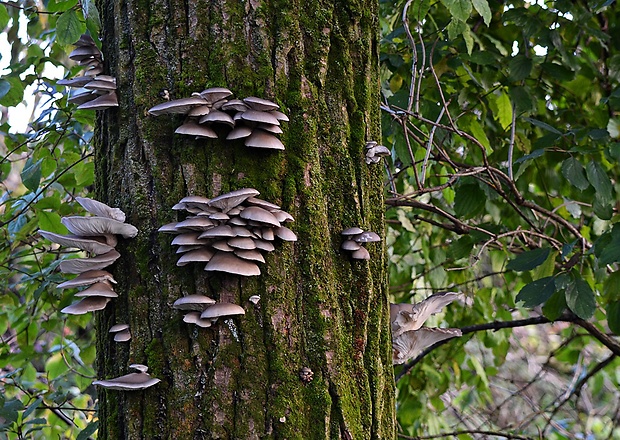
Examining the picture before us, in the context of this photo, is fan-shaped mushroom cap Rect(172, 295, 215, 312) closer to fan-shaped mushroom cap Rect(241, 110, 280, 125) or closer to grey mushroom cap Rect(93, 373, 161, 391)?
grey mushroom cap Rect(93, 373, 161, 391)

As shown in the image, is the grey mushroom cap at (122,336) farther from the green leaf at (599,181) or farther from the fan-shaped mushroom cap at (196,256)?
the green leaf at (599,181)

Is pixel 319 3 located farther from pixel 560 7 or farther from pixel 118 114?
pixel 560 7

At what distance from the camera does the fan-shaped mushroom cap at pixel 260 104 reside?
1.52 metres

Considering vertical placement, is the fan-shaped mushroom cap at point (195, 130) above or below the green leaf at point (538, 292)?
above

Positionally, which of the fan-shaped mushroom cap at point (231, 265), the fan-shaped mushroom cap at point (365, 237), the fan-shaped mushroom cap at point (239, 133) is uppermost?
the fan-shaped mushroom cap at point (239, 133)

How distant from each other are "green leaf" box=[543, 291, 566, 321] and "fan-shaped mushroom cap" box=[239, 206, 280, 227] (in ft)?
5.88

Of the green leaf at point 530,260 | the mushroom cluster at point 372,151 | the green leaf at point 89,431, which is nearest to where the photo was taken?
the mushroom cluster at point 372,151

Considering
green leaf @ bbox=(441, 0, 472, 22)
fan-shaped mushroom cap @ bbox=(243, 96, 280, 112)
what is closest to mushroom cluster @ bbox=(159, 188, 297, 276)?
fan-shaped mushroom cap @ bbox=(243, 96, 280, 112)

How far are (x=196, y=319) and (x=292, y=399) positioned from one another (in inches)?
13.1

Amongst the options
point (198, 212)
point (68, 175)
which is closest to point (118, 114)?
point (198, 212)

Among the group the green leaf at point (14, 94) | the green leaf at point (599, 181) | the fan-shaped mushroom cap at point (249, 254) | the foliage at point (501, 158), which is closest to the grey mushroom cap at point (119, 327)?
the fan-shaped mushroom cap at point (249, 254)

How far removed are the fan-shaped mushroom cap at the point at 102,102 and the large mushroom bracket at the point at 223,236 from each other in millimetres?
429

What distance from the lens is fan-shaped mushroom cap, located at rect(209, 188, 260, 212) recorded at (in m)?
1.46

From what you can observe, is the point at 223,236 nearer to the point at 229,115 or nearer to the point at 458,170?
the point at 229,115
